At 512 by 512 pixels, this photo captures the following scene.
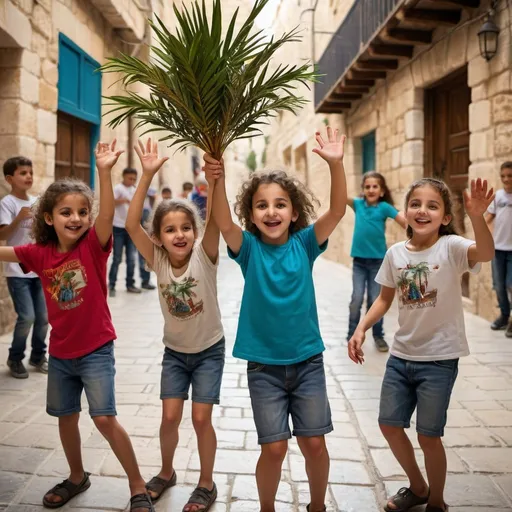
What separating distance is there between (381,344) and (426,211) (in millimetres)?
2820

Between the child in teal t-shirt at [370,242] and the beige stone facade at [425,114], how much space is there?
87 cm

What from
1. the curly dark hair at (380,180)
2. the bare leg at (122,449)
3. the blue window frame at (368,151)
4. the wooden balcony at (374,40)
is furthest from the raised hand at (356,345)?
the blue window frame at (368,151)

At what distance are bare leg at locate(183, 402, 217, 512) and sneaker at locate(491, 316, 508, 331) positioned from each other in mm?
4036

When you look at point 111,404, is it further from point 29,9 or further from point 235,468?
point 29,9

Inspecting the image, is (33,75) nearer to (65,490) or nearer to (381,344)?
(381,344)

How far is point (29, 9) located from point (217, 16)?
434 cm

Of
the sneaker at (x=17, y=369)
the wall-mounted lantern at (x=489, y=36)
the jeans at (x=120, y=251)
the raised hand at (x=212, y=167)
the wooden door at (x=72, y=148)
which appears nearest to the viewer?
the raised hand at (x=212, y=167)

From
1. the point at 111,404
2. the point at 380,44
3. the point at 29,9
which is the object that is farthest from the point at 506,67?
the point at 111,404

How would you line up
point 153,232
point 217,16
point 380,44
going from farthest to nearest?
point 380,44 < point 153,232 < point 217,16

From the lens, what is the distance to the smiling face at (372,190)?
16.5 feet

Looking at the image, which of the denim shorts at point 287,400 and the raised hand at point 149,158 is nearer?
the denim shorts at point 287,400

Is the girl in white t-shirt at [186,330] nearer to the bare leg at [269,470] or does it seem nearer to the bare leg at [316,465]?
the bare leg at [269,470]

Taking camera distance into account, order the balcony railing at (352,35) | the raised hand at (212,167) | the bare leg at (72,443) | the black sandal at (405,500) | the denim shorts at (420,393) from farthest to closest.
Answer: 1. the balcony railing at (352,35)
2. the bare leg at (72,443)
3. the black sandal at (405,500)
4. the denim shorts at (420,393)
5. the raised hand at (212,167)

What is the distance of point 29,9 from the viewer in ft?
17.5
